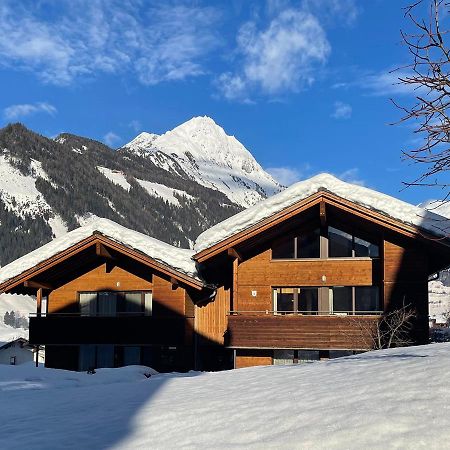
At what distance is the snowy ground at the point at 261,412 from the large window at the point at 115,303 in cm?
1166

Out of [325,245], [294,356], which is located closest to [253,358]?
[294,356]

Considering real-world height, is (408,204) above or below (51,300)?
above

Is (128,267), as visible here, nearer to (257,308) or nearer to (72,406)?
(257,308)

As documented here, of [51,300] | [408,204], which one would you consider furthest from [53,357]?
[408,204]

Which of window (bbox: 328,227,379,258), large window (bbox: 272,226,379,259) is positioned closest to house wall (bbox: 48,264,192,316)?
large window (bbox: 272,226,379,259)

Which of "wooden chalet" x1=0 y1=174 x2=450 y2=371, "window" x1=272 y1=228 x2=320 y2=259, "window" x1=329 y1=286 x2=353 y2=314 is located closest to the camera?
"wooden chalet" x1=0 y1=174 x2=450 y2=371

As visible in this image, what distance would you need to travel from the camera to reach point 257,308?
2072 centimetres

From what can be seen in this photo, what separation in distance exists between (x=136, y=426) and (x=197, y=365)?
15.6 meters

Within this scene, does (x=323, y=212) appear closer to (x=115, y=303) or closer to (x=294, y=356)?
(x=294, y=356)

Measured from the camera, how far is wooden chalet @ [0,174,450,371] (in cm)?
1902

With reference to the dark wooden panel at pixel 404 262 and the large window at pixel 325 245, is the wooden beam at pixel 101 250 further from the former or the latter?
the dark wooden panel at pixel 404 262

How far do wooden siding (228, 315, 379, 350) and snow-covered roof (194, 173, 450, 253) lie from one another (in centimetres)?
288

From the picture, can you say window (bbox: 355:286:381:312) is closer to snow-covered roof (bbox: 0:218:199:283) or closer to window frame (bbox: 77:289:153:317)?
snow-covered roof (bbox: 0:218:199:283)

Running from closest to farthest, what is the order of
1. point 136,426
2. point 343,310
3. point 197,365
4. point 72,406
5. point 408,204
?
point 136,426 < point 72,406 < point 408,204 < point 343,310 < point 197,365
